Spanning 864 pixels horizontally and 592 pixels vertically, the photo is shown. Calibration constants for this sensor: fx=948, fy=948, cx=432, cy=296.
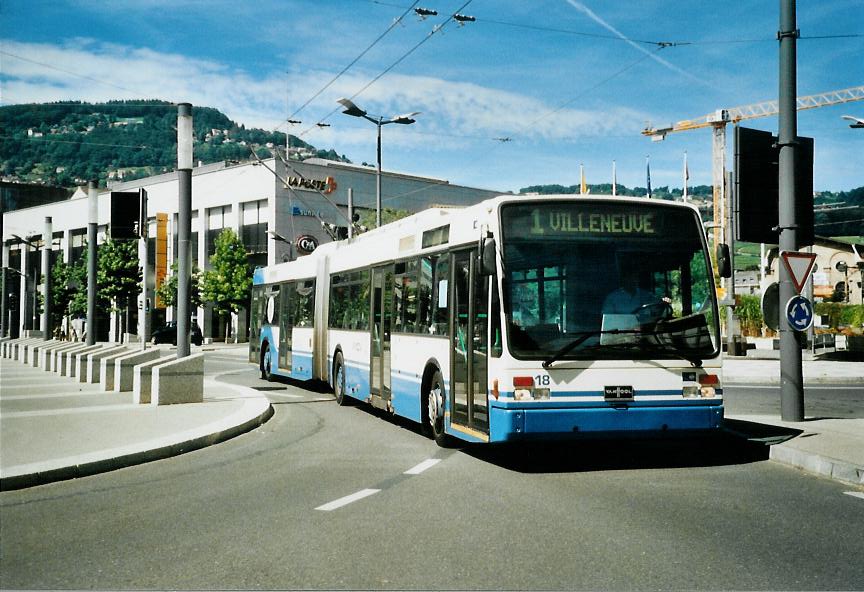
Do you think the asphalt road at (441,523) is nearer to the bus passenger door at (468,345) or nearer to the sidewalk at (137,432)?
the sidewalk at (137,432)

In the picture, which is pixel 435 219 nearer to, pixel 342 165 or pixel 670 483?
pixel 670 483

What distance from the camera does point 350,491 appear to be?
8406mm

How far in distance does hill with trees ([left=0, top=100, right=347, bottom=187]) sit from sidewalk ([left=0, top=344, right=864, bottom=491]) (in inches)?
415

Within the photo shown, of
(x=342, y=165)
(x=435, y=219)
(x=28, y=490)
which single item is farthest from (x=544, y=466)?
(x=342, y=165)

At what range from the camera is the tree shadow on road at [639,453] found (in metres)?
10.0

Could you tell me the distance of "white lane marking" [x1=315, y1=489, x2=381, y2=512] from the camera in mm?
7559

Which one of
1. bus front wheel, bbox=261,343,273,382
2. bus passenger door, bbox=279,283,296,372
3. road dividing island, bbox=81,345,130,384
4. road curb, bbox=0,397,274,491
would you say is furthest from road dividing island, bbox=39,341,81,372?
road curb, bbox=0,397,274,491

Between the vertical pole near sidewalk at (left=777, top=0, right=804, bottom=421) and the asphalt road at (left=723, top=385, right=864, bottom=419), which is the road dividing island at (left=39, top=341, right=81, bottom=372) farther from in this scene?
the vertical pole near sidewalk at (left=777, top=0, right=804, bottom=421)

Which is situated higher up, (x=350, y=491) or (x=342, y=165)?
(x=342, y=165)

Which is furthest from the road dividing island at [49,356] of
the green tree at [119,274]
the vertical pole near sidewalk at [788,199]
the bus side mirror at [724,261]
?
the green tree at [119,274]

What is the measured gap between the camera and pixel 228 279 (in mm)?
64812

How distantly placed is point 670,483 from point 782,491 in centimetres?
98

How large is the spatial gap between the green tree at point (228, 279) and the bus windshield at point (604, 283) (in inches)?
2198

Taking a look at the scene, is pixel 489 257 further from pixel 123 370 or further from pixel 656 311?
pixel 123 370
